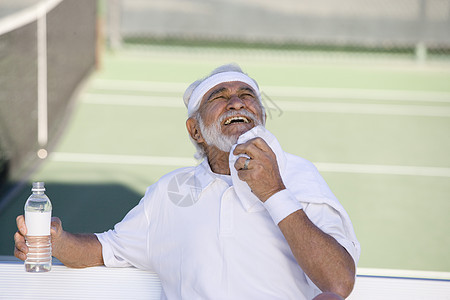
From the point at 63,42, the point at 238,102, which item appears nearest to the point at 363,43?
the point at 63,42

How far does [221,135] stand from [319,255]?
0.75 meters

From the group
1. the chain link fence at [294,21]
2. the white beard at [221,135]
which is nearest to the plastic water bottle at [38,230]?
the white beard at [221,135]

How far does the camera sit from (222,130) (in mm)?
3115

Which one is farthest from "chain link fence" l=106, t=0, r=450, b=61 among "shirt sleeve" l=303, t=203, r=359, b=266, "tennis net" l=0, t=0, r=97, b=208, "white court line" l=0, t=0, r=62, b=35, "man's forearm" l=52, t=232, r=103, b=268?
"shirt sleeve" l=303, t=203, r=359, b=266

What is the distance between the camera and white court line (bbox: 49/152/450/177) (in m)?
8.36

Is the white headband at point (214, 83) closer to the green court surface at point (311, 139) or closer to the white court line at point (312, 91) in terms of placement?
the green court surface at point (311, 139)

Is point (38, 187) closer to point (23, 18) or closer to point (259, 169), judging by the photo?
point (259, 169)

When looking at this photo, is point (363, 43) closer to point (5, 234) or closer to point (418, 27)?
point (418, 27)

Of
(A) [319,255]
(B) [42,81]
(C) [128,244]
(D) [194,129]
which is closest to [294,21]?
(B) [42,81]

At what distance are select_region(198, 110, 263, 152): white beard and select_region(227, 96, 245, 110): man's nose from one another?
21 mm

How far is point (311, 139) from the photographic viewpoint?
31.6 ft

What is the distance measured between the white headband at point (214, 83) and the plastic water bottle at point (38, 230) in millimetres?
817

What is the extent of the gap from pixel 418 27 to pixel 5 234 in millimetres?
11494

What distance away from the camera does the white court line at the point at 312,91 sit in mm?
12461
